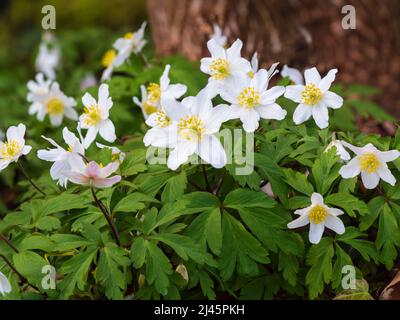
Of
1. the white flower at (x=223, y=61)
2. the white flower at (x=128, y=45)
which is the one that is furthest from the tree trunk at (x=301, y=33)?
the white flower at (x=223, y=61)

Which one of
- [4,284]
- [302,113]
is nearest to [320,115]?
[302,113]

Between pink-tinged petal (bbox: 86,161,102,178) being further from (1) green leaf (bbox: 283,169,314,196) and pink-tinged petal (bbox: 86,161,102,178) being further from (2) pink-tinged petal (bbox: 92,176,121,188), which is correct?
(1) green leaf (bbox: 283,169,314,196)

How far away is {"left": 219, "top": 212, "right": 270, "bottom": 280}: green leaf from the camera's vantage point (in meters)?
2.21

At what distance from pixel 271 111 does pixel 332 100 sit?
27 cm

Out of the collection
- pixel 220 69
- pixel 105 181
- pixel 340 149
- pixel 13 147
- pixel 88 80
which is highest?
pixel 88 80

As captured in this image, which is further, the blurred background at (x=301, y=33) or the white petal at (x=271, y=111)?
the blurred background at (x=301, y=33)

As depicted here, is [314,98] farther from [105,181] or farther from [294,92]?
[105,181]

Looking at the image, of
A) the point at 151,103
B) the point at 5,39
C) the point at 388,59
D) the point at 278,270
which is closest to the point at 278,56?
the point at 388,59

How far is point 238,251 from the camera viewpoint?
2.22 metres

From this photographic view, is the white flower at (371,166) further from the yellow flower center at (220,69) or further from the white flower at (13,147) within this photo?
the white flower at (13,147)

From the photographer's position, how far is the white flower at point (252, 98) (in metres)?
2.32

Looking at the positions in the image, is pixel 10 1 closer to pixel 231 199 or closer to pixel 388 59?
pixel 388 59
